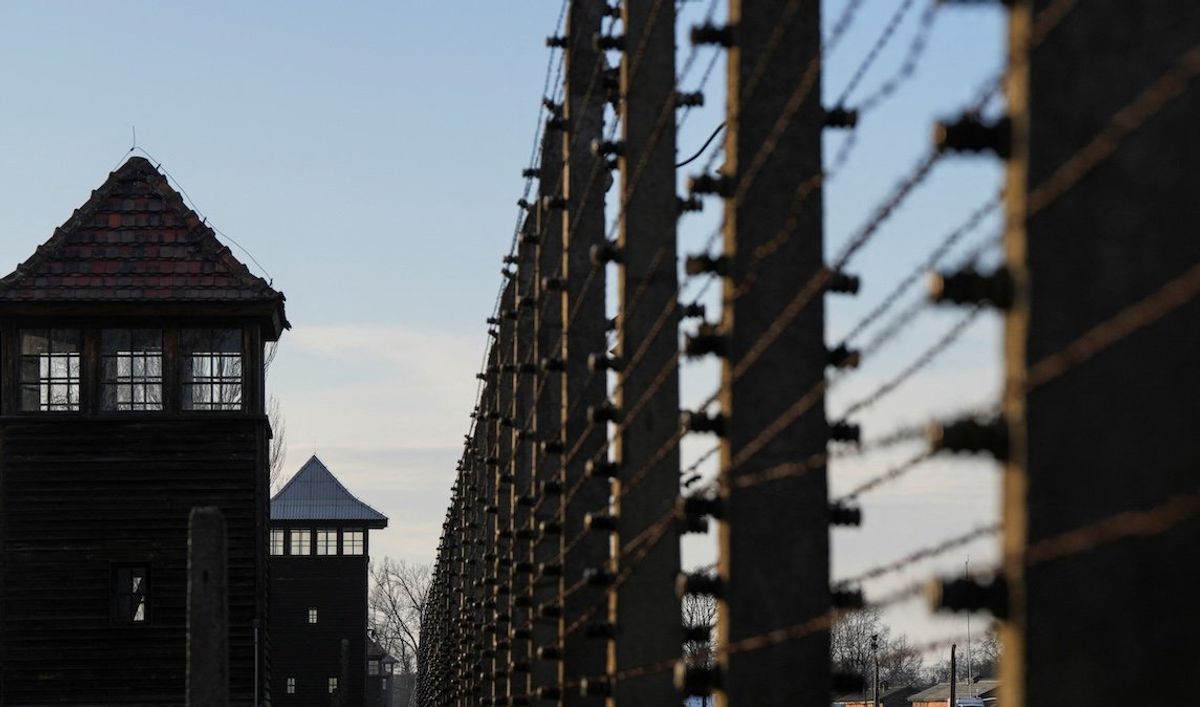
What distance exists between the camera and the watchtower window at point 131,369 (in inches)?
1102

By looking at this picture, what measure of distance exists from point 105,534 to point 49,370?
2.30 meters

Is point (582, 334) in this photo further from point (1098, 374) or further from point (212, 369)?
point (212, 369)

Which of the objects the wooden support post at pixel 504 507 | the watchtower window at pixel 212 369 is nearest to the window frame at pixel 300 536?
the watchtower window at pixel 212 369

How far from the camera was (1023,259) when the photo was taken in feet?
9.04

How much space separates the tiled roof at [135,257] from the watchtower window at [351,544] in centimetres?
3569

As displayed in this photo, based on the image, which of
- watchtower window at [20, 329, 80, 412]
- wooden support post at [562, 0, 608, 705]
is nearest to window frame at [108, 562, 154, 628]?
watchtower window at [20, 329, 80, 412]

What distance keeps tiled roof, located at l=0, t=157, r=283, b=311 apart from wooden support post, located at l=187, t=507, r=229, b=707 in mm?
18403

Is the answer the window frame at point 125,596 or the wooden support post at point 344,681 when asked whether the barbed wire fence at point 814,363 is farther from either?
the wooden support post at point 344,681

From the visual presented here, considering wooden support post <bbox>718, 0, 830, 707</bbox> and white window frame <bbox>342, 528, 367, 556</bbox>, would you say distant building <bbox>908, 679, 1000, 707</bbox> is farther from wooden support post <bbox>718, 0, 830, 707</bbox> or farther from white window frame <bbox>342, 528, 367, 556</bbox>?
Result: wooden support post <bbox>718, 0, 830, 707</bbox>

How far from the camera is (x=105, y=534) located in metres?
28.1

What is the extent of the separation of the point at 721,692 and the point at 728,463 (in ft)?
1.70

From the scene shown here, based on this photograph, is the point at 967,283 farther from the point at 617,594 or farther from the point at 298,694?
the point at 298,694

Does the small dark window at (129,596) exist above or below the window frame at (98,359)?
below

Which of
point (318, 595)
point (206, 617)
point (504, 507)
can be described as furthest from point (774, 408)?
point (318, 595)
